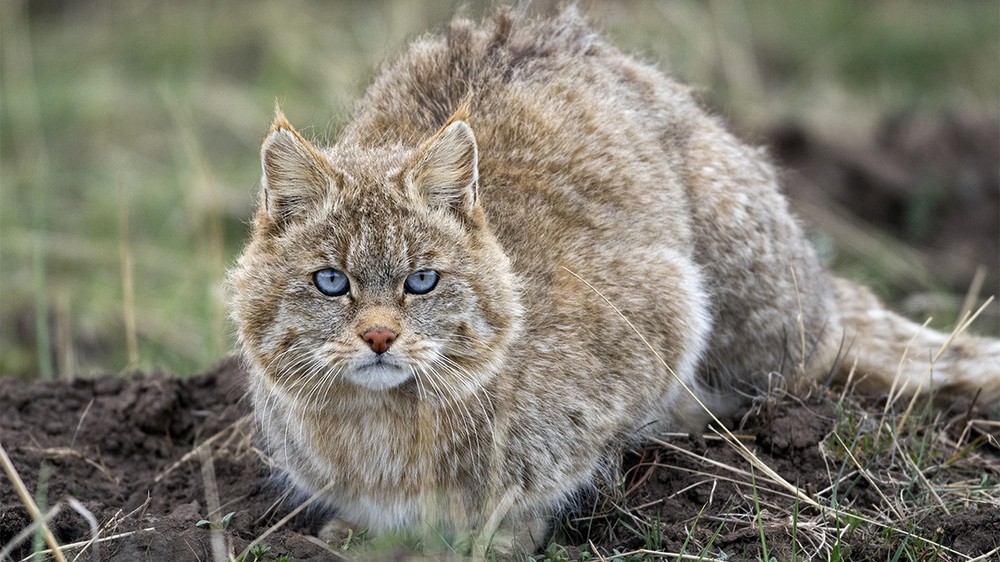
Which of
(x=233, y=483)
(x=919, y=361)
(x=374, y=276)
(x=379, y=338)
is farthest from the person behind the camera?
(x=919, y=361)

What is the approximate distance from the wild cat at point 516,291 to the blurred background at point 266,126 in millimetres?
628

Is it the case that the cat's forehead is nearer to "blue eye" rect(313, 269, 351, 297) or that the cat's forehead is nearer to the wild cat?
the wild cat

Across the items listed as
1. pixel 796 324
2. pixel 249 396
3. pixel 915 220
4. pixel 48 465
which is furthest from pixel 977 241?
pixel 48 465

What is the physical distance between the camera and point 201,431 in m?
5.49

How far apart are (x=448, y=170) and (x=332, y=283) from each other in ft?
1.90

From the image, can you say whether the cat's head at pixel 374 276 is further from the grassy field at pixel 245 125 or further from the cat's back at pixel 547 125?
the grassy field at pixel 245 125

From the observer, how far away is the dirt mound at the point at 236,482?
4.34 m

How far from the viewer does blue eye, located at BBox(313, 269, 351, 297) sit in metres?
4.11

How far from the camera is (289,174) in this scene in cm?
425

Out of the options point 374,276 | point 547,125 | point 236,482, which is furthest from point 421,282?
point 236,482

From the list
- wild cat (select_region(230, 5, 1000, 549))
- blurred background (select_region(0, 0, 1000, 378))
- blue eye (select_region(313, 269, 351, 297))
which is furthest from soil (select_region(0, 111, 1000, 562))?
blue eye (select_region(313, 269, 351, 297))

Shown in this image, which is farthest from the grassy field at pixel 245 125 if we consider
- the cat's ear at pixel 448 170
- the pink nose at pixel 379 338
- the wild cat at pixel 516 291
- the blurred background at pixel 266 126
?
the cat's ear at pixel 448 170

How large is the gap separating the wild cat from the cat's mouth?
1 centimetres

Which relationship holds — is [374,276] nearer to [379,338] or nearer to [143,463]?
[379,338]
